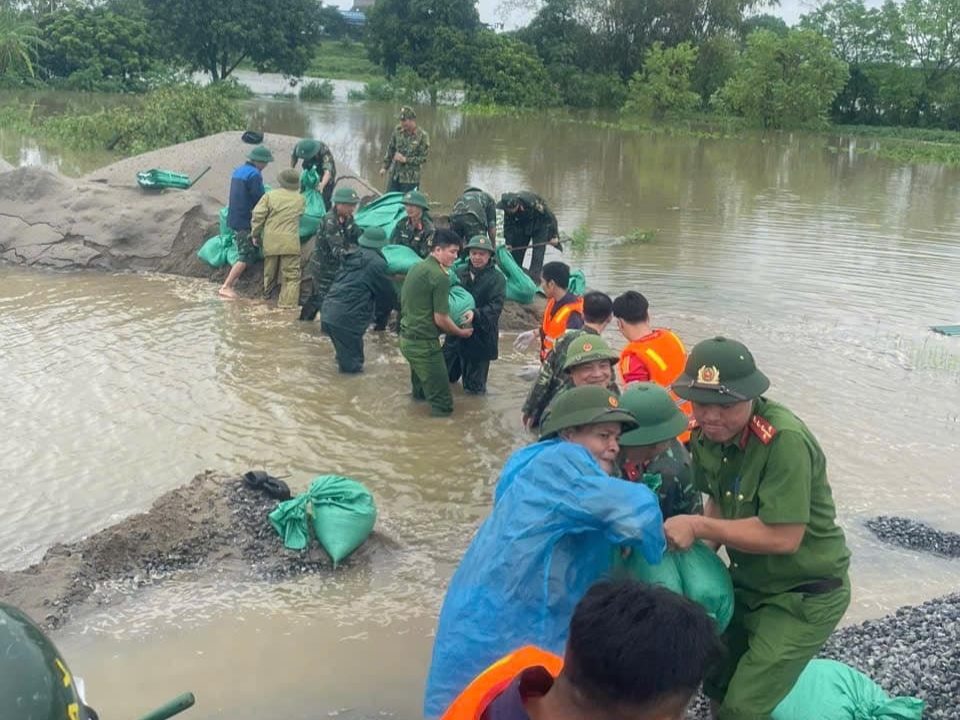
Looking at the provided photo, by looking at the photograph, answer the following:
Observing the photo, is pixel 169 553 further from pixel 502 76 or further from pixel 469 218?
pixel 502 76

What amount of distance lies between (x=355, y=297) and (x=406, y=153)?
15.9ft

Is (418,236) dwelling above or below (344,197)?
below

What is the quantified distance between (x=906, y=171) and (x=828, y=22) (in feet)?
95.7

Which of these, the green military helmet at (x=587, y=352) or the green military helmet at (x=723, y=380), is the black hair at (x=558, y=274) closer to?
the green military helmet at (x=587, y=352)

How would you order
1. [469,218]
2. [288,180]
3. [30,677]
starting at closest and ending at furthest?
[30,677], [469,218], [288,180]

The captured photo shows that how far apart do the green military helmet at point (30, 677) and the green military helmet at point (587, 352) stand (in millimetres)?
3481

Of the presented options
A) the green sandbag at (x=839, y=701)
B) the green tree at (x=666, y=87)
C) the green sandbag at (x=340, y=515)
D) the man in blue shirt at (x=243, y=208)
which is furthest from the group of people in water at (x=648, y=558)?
the green tree at (x=666, y=87)

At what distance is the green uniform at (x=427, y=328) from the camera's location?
805 centimetres

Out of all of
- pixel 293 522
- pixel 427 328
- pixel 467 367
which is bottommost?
pixel 293 522

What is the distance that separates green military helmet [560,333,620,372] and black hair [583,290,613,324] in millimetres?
1137

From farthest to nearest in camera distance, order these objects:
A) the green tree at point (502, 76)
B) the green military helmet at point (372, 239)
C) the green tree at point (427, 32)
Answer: the green tree at point (427, 32), the green tree at point (502, 76), the green military helmet at point (372, 239)

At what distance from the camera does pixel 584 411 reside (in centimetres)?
362

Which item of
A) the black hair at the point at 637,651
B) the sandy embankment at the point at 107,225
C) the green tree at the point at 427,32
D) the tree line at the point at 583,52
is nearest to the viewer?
the black hair at the point at 637,651

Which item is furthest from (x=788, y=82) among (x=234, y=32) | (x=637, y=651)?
(x=637, y=651)
